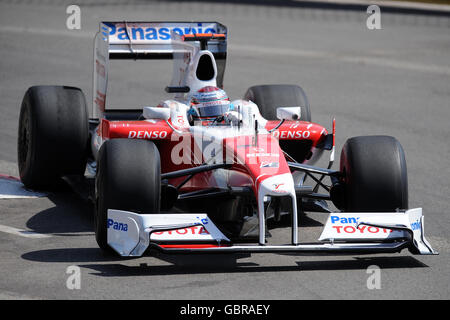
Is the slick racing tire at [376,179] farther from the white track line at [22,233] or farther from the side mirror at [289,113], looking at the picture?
the white track line at [22,233]

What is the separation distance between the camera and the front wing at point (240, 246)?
7.66m

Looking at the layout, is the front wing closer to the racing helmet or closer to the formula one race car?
the formula one race car

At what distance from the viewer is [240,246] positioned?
7602 millimetres

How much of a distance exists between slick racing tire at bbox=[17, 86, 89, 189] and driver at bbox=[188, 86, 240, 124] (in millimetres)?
1276

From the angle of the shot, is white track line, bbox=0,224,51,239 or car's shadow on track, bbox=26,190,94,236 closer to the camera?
white track line, bbox=0,224,51,239

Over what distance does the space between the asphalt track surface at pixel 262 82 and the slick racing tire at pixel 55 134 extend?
0.34 meters

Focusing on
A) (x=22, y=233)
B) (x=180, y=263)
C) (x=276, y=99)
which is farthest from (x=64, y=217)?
(x=276, y=99)

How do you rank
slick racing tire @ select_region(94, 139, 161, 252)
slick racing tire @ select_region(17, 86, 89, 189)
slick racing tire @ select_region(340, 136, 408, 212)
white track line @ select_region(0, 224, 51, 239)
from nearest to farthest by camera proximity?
slick racing tire @ select_region(94, 139, 161, 252), slick racing tire @ select_region(340, 136, 408, 212), white track line @ select_region(0, 224, 51, 239), slick racing tire @ select_region(17, 86, 89, 189)

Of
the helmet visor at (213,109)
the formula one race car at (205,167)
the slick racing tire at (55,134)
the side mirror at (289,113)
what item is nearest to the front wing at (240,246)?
the formula one race car at (205,167)

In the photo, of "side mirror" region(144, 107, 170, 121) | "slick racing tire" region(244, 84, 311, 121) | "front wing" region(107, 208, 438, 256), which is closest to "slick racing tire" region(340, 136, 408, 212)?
"front wing" region(107, 208, 438, 256)

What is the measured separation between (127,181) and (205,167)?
0.84 m

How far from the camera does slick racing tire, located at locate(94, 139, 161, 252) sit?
312 inches

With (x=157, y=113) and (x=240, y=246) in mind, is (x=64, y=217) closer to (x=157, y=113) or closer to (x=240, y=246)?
(x=157, y=113)
